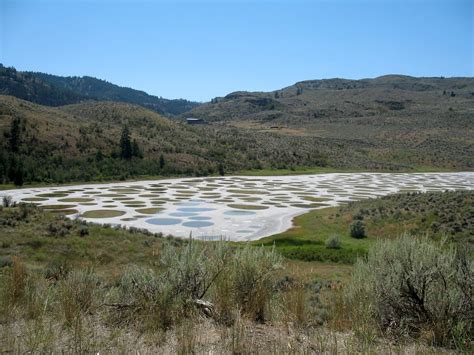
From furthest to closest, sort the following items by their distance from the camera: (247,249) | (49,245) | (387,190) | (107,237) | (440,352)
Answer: (387,190) → (107,237) → (49,245) → (247,249) → (440,352)

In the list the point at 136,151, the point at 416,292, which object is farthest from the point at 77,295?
the point at 136,151

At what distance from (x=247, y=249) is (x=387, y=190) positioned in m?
51.2

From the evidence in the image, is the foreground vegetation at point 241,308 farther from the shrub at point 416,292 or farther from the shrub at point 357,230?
the shrub at point 357,230

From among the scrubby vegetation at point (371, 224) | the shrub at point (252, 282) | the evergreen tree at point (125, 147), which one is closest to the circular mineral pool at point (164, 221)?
the scrubby vegetation at point (371, 224)

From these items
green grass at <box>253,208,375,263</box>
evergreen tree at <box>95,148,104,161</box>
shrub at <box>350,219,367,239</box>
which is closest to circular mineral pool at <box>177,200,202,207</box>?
green grass at <box>253,208,375,263</box>

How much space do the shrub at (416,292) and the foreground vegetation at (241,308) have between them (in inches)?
0.7

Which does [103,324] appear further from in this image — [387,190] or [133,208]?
[387,190]

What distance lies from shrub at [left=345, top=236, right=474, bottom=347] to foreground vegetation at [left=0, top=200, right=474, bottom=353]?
0.06ft

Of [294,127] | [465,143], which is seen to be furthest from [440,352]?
[294,127]

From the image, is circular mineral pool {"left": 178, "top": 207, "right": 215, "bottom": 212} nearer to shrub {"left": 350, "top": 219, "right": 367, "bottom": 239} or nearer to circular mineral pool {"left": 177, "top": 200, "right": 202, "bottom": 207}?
circular mineral pool {"left": 177, "top": 200, "right": 202, "bottom": 207}

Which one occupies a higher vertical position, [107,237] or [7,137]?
[7,137]

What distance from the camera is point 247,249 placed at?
7.09 m

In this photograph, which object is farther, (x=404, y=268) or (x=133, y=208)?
(x=133, y=208)

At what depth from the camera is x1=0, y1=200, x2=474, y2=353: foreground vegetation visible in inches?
198
